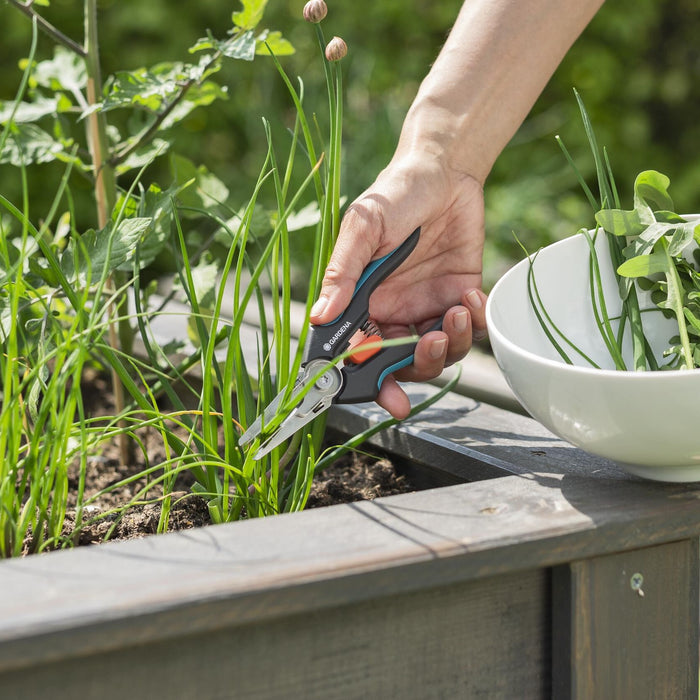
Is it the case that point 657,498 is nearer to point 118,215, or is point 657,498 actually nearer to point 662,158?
point 118,215

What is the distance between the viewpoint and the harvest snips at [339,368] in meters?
0.74

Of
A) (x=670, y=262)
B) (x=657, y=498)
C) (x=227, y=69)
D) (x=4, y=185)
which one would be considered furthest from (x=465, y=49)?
(x=227, y=69)

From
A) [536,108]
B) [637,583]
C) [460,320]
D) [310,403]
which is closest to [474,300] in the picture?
[460,320]

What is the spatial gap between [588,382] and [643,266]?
0.49 ft

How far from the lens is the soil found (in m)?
0.78

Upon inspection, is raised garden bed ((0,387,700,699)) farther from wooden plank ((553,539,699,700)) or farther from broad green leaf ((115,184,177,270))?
broad green leaf ((115,184,177,270))

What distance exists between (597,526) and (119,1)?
2.72 m

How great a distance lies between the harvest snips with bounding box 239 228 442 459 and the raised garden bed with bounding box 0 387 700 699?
0.13 meters

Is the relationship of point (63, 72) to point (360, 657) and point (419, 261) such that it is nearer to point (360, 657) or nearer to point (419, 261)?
point (419, 261)

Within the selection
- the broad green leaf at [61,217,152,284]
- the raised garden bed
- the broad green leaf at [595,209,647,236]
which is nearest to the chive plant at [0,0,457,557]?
the broad green leaf at [61,217,152,284]

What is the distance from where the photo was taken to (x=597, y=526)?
619 millimetres

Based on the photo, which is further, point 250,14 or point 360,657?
point 250,14

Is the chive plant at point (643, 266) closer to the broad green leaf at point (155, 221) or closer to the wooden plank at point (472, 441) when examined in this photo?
the wooden plank at point (472, 441)

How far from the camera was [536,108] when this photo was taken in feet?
11.7
